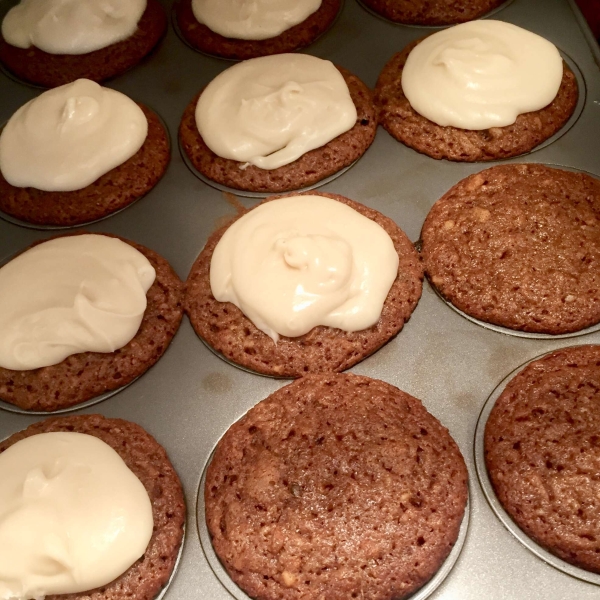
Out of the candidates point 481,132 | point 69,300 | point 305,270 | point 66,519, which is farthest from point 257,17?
point 66,519

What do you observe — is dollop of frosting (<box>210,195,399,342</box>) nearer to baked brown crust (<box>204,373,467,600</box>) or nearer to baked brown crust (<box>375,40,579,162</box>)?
baked brown crust (<box>204,373,467,600</box>)

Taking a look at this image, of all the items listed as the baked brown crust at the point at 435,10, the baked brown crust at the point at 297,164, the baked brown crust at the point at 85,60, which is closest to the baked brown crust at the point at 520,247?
the baked brown crust at the point at 297,164

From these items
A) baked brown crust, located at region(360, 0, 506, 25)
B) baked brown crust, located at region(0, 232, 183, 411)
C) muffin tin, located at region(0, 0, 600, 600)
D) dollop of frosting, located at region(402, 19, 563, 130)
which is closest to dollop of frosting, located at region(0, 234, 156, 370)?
baked brown crust, located at region(0, 232, 183, 411)

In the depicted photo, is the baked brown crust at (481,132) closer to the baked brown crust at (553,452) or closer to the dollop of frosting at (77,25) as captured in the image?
the baked brown crust at (553,452)

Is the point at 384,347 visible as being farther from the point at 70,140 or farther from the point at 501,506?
the point at 70,140

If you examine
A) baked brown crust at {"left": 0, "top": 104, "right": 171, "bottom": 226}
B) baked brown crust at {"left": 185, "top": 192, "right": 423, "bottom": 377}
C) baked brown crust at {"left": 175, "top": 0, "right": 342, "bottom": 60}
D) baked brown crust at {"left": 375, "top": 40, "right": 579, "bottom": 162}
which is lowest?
baked brown crust at {"left": 185, "top": 192, "right": 423, "bottom": 377}

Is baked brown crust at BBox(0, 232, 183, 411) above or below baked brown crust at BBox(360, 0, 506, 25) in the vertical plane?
below
